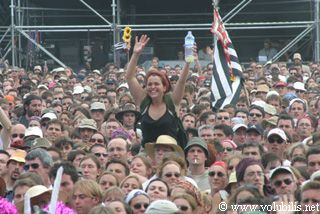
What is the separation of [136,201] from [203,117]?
7.00m

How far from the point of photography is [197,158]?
49.8 ft

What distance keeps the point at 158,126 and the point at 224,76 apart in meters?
6.59

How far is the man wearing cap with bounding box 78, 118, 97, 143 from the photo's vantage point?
1858 centimetres

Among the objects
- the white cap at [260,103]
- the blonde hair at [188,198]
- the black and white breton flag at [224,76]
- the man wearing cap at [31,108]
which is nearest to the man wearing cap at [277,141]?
the white cap at [260,103]

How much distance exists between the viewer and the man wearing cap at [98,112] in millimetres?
20666

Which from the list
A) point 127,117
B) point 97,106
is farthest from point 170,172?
point 97,106

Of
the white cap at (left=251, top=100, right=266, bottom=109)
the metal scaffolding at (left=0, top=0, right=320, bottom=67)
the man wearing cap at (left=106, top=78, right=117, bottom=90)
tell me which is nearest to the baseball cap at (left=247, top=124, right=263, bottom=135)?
the white cap at (left=251, top=100, right=266, bottom=109)

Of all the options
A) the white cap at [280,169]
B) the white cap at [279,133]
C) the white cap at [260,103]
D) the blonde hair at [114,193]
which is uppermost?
the white cap at [260,103]

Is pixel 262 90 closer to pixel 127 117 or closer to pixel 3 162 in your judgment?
→ pixel 127 117

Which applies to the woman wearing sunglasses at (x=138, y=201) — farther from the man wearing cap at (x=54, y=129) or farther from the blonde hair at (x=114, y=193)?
the man wearing cap at (x=54, y=129)

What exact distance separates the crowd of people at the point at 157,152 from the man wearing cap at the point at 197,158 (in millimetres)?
13

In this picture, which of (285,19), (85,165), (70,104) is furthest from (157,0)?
(85,165)

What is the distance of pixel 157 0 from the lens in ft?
121

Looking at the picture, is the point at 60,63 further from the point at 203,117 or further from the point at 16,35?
the point at 203,117
